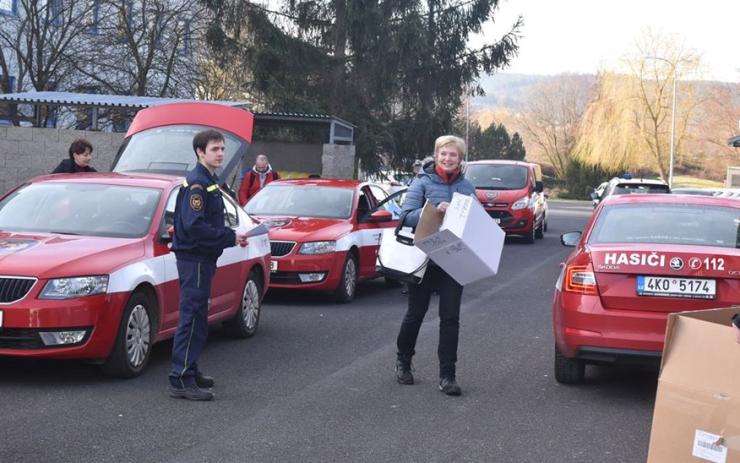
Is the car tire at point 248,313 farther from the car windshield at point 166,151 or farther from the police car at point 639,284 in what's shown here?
the car windshield at point 166,151

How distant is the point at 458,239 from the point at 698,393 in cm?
308

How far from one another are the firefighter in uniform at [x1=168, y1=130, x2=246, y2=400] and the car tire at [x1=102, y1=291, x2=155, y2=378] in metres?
0.59

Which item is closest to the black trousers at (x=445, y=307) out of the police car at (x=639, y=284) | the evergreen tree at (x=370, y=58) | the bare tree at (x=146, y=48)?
the police car at (x=639, y=284)

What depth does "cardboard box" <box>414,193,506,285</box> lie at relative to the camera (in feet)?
25.2

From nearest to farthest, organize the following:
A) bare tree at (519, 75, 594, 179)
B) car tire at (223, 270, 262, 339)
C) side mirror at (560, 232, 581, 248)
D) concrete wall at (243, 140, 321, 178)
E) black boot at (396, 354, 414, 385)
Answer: black boot at (396, 354, 414, 385)
side mirror at (560, 232, 581, 248)
car tire at (223, 270, 262, 339)
concrete wall at (243, 140, 321, 178)
bare tree at (519, 75, 594, 179)

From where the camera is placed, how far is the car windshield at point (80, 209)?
877 centimetres

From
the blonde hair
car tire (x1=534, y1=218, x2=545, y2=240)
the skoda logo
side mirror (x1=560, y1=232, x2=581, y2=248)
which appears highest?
the blonde hair

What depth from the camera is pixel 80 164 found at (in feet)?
38.9

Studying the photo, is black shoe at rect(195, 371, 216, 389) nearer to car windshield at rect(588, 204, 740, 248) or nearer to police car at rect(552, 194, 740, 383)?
police car at rect(552, 194, 740, 383)

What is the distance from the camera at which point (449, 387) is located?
Result: 312 inches

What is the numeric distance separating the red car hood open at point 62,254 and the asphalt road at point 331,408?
0.83 meters

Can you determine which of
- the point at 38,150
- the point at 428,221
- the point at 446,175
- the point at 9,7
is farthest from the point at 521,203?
the point at 428,221

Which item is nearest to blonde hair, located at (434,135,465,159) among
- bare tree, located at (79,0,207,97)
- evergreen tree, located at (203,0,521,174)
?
bare tree, located at (79,0,207,97)

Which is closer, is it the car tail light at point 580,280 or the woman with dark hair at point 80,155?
the car tail light at point 580,280
